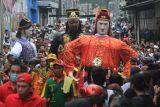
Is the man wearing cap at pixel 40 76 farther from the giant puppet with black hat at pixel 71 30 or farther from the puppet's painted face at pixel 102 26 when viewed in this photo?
the puppet's painted face at pixel 102 26

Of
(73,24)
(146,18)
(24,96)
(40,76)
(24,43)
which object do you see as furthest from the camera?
(146,18)

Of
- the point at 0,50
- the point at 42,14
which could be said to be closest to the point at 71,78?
the point at 0,50

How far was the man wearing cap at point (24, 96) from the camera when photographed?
6297 mm

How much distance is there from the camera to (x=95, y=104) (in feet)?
17.6

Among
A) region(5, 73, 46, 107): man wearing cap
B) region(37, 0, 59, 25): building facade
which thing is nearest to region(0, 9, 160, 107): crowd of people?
region(5, 73, 46, 107): man wearing cap

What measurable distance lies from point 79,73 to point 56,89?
85cm

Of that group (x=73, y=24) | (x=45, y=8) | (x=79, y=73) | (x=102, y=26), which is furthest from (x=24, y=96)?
(x=45, y=8)

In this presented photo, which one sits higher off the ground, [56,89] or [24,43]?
[24,43]

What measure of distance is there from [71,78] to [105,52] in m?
1.20

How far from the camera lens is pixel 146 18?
33.8 meters

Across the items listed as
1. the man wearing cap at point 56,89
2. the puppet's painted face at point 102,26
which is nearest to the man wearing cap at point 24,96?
the man wearing cap at point 56,89

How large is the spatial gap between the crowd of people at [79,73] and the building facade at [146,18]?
16.4 metres

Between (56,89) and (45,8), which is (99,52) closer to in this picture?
(56,89)

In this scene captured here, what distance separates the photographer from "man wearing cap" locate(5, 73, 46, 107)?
630cm
